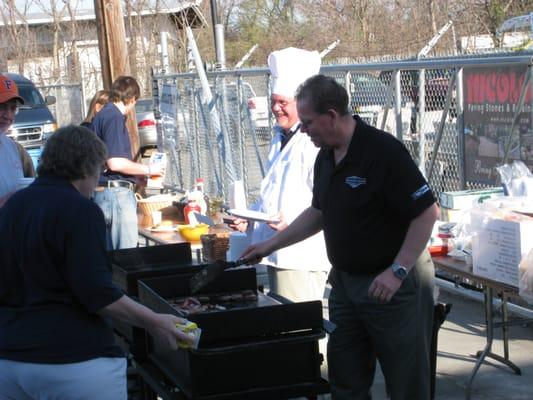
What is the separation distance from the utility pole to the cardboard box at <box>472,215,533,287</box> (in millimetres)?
7811

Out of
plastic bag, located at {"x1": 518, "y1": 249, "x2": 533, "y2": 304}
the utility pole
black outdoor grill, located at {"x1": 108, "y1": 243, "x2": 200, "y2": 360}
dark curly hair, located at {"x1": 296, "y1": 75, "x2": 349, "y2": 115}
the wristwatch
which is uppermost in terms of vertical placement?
the utility pole

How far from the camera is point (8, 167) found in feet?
17.8

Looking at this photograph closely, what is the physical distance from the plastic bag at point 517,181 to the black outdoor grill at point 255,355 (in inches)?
90.2

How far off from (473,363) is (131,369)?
2.59 metres

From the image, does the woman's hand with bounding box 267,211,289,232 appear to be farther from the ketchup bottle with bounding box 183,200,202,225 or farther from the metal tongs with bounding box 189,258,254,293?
the ketchup bottle with bounding box 183,200,202,225

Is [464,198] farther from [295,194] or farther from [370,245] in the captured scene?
[370,245]

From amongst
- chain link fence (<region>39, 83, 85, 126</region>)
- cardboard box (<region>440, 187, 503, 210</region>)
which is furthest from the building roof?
cardboard box (<region>440, 187, 503, 210</region>)

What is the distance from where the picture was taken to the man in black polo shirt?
12.5 ft

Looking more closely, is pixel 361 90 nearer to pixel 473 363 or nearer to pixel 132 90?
pixel 132 90

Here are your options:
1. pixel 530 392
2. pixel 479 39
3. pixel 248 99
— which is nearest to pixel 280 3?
pixel 479 39

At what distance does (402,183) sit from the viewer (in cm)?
380

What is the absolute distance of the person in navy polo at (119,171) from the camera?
7340mm

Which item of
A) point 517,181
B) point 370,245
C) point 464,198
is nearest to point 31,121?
point 464,198

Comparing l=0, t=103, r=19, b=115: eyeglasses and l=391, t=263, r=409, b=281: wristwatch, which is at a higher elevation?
l=0, t=103, r=19, b=115: eyeglasses
